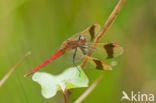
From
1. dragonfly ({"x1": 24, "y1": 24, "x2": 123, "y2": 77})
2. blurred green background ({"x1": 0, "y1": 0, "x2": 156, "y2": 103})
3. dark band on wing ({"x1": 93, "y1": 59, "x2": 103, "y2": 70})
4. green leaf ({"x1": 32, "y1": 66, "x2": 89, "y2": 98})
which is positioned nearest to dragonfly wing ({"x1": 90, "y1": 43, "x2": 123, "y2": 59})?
dragonfly ({"x1": 24, "y1": 24, "x2": 123, "y2": 77})

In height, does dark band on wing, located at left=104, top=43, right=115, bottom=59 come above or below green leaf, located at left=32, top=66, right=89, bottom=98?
below

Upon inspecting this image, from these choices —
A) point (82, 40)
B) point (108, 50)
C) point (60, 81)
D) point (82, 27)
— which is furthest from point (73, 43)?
point (82, 27)

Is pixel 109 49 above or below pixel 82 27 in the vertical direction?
above

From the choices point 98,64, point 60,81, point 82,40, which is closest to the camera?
point 60,81

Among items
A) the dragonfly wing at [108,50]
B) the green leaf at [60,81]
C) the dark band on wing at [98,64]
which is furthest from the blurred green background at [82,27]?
the green leaf at [60,81]

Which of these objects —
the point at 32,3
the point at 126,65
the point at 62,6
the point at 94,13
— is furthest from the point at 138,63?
the point at 32,3

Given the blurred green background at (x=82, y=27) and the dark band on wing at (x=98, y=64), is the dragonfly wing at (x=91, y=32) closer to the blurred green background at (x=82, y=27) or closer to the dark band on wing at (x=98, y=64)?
the dark band on wing at (x=98, y=64)

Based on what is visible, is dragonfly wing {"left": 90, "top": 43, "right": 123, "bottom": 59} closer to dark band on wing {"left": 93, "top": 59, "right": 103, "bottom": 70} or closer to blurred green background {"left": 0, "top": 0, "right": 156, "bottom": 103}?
dark band on wing {"left": 93, "top": 59, "right": 103, "bottom": 70}

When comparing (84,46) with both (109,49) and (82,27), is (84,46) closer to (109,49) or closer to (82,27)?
(109,49)
